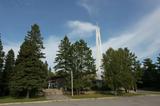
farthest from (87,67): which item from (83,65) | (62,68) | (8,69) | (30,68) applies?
(8,69)

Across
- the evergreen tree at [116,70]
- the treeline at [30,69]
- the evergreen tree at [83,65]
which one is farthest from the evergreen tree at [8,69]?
Answer: the evergreen tree at [116,70]

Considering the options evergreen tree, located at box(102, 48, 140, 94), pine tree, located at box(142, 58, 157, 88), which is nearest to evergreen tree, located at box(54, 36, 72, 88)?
evergreen tree, located at box(102, 48, 140, 94)

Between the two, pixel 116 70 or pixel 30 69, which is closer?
pixel 30 69

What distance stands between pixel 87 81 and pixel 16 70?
14.3 metres

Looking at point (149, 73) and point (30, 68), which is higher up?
point (149, 73)

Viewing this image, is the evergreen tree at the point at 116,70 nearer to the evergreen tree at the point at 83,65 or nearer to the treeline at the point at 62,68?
the treeline at the point at 62,68

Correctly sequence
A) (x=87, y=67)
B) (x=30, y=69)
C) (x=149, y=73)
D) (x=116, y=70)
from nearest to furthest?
(x=30, y=69) < (x=116, y=70) < (x=87, y=67) < (x=149, y=73)

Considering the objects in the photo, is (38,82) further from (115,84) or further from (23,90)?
(115,84)

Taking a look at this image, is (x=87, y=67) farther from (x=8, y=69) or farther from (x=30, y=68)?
(x=8, y=69)

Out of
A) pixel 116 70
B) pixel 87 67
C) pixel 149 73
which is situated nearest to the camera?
pixel 116 70

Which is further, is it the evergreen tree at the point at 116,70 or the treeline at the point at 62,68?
the evergreen tree at the point at 116,70

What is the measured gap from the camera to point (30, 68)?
4322 centimetres

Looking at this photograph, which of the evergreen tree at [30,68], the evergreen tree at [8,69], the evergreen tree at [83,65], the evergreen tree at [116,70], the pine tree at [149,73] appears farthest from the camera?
the pine tree at [149,73]

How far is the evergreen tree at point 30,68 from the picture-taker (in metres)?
42.5
